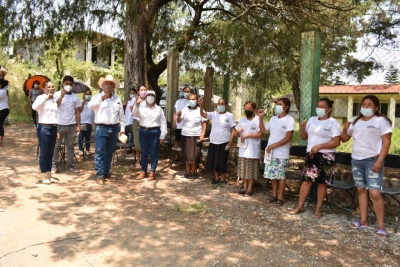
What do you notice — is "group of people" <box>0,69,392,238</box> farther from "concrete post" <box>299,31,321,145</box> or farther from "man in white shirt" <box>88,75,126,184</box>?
"concrete post" <box>299,31,321,145</box>

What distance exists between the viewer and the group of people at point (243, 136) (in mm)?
4156

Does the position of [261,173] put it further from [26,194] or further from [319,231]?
[26,194]

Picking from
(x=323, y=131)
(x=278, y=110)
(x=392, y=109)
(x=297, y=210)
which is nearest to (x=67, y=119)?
(x=278, y=110)

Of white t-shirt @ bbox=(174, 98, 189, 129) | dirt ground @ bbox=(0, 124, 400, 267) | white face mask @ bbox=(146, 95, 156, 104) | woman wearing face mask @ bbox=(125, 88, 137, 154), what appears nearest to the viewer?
dirt ground @ bbox=(0, 124, 400, 267)

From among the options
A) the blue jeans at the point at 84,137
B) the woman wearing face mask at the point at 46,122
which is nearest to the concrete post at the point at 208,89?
the blue jeans at the point at 84,137

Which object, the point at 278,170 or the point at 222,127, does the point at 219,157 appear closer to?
the point at 222,127

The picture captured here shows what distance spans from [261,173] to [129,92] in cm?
344

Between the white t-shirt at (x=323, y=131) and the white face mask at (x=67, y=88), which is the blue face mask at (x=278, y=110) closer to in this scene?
the white t-shirt at (x=323, y=131)

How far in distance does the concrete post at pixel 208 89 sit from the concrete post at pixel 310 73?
2763 millimetres

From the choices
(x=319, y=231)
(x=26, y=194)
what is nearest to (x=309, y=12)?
(x=319, y=231)

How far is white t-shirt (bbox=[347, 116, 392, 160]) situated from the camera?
407 cm

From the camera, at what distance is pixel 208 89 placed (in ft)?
26.3

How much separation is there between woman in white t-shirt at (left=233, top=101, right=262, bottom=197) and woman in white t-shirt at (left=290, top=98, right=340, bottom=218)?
0.97m

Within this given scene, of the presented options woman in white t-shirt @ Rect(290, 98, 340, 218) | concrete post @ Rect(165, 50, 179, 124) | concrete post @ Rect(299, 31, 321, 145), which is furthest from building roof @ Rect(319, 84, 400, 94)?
concrete post @ Rect(165, 50, 179, 124)
